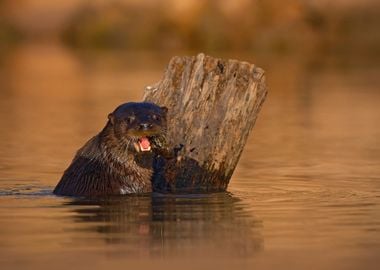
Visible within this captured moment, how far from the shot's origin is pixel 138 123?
11930 millimetres

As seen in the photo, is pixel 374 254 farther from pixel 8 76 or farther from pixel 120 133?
pixel 8 76

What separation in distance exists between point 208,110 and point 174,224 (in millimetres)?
2593

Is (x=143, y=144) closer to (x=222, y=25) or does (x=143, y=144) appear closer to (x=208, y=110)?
(x=208, y=110)

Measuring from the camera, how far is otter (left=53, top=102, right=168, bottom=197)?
1213 centimetres

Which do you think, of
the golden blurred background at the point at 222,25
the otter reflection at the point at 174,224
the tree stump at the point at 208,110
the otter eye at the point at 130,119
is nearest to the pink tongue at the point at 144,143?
the otter eye at the point at 130,119

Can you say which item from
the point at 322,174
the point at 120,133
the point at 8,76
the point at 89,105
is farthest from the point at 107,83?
the point at 120,133

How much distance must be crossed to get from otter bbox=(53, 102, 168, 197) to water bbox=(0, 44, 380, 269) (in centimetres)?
19

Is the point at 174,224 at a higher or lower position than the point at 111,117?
lower

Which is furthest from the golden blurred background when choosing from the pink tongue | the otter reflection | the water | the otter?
the otter reflection

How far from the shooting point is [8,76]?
34.2m

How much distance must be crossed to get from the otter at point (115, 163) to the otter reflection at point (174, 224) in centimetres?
16

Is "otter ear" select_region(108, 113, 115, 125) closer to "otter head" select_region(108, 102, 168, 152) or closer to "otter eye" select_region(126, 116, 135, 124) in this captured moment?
"otter head" select_region(108, 102, 168, 152)

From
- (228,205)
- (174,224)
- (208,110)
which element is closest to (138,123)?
(228,205)

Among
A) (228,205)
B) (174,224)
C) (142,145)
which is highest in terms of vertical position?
(142,145)
